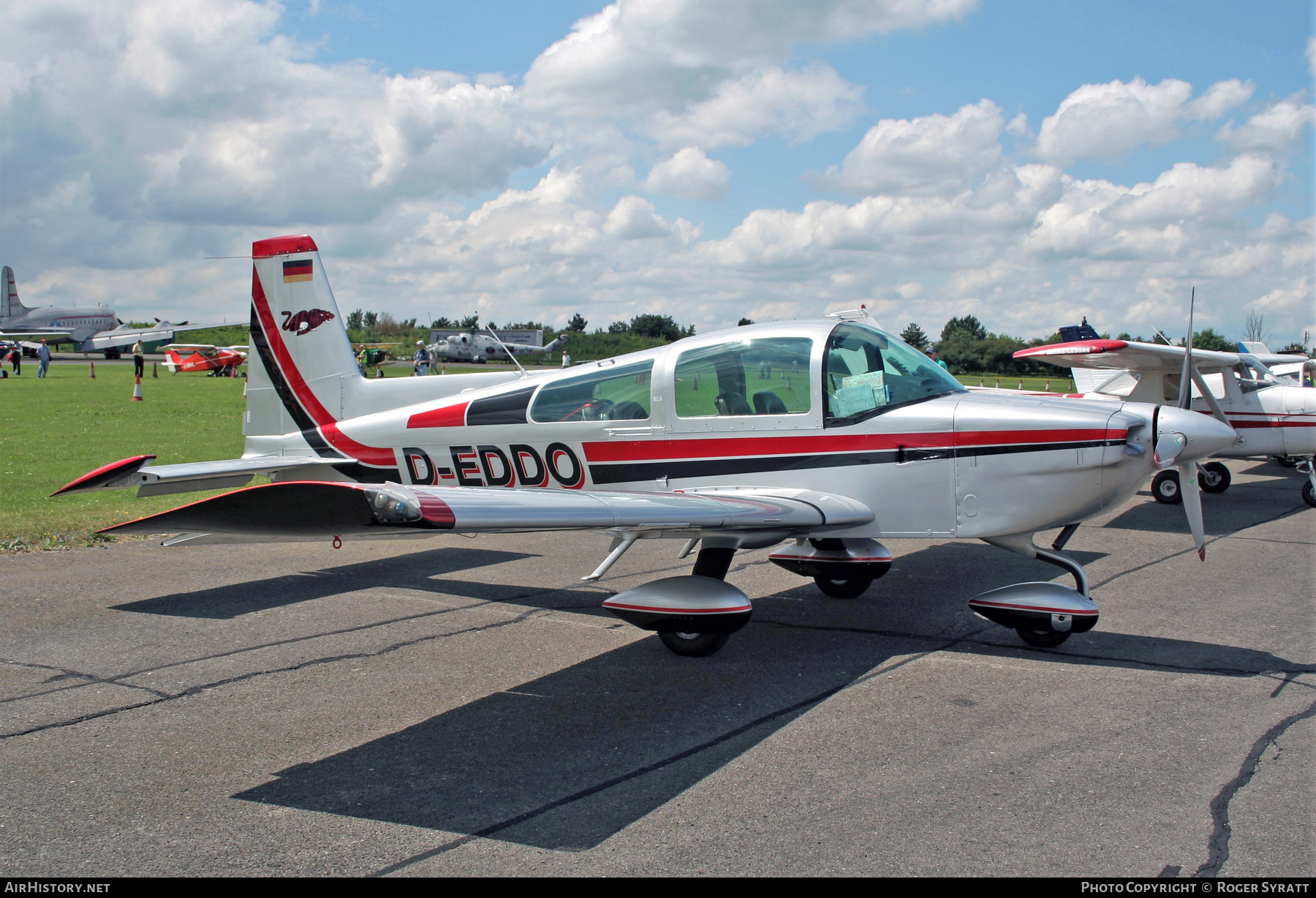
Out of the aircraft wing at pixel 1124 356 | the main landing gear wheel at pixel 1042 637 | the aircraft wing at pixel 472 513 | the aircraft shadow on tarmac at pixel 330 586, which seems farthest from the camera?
the aircraft wing at pixel 1124 356

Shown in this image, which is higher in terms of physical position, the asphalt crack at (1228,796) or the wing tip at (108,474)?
the wing tip at (108,474)

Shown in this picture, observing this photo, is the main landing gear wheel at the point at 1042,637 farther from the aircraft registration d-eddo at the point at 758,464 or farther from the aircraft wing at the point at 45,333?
the aircraft wing at the point at 45,333

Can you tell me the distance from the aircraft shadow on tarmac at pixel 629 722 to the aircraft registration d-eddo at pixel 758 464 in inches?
11.9

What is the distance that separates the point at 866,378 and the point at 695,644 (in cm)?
204

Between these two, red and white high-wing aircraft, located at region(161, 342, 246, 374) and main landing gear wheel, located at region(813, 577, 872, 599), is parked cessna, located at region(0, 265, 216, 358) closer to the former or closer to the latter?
red and white high-wing aircraft, located at region(161, 342, 246, 374)

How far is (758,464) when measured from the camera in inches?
237

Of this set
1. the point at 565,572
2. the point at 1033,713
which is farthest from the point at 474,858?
the point at 565,572

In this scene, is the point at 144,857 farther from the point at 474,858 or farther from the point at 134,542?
the point at 134,542

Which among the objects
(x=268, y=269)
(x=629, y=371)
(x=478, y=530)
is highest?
(x=268, y=269)

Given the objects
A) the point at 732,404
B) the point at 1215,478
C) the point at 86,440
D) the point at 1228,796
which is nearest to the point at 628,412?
the point at 732,404

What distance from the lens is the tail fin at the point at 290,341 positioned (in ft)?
26.0

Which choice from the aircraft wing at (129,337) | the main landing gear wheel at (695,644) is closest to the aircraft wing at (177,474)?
the main landing gear wheel at (695,644)
